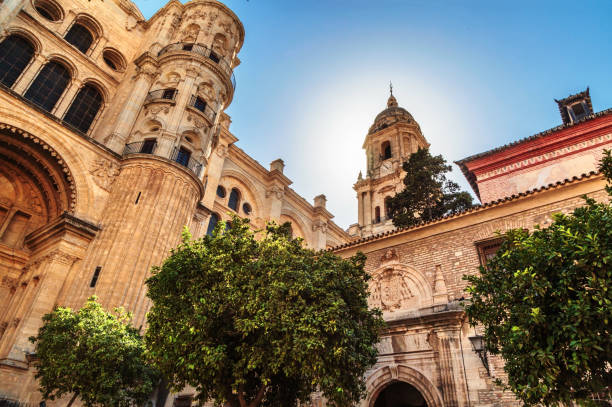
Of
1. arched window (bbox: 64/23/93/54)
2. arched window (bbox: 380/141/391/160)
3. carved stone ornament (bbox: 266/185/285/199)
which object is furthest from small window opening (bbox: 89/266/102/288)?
arched window (bbox: 380/141/391/160)

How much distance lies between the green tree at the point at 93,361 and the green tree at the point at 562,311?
7.93 m

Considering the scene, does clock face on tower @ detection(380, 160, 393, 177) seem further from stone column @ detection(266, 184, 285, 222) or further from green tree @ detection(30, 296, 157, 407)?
green tree @ detection(30, 296, 157, 407)

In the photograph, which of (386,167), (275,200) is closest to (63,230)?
(275,200)

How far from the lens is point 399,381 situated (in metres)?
10.7

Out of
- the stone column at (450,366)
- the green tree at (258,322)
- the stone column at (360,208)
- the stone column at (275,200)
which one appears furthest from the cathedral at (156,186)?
the stone column at (360,208)

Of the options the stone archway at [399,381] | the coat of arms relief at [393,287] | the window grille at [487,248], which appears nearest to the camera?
the stone archway at [399,381]

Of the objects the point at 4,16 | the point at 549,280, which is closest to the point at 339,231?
the point at 4,16

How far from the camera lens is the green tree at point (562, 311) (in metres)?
4.93

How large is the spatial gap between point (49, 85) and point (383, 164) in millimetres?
25580

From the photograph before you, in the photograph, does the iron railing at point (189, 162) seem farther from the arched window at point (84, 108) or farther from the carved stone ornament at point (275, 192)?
the carved stone ornament at point (275, 192)

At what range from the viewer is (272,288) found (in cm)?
790

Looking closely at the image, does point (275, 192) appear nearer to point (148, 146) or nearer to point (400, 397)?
point (148, 146)

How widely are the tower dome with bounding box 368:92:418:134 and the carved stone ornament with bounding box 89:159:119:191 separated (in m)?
25.9

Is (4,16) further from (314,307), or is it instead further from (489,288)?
(489,288)
